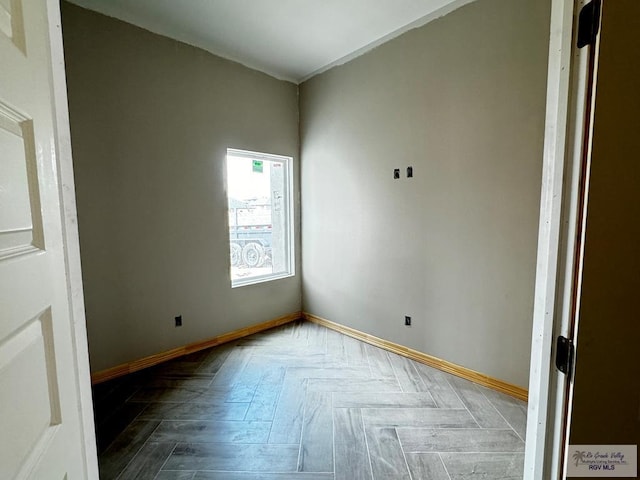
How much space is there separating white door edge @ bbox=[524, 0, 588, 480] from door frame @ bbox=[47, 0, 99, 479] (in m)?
1.16

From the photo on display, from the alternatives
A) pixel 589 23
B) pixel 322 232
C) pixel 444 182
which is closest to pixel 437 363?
pixel 444 182

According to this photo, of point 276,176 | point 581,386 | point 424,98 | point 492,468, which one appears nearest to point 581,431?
point 581,386

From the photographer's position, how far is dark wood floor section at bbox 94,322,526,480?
1543 mm

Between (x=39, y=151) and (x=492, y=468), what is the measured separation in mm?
2279

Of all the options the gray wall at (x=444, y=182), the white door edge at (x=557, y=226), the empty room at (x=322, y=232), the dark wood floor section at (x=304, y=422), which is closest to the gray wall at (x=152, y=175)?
the empty room at (x=322, y=232)

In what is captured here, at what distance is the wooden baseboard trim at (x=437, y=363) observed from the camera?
2.16 m

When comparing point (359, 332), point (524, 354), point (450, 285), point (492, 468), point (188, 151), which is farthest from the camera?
point (359, 332)

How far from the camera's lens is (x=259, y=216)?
11.5ft

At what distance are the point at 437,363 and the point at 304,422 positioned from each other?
4.39 feet

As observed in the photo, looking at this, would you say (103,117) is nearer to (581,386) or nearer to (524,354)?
(581,386)

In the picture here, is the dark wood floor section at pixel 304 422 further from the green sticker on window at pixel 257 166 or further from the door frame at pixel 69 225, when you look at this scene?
the green sticker on window at pixel 257 166

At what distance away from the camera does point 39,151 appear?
0.60 m

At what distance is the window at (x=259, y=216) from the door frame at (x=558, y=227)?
284 centimetres

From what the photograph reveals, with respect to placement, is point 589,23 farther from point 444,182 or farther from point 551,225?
point 444,182
